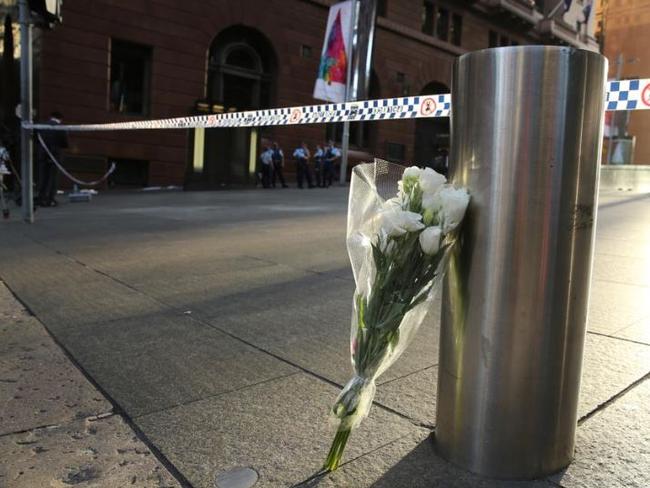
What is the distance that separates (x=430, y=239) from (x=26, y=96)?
28.1ft

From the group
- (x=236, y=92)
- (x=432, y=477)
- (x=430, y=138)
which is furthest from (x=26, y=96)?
(x=430, y=138)

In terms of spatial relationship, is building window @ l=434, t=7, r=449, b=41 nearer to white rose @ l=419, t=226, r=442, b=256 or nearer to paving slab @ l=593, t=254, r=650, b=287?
paving slab @ l=593, t=254, r=650, b=287

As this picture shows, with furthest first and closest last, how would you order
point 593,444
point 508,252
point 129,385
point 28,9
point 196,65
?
point 196,65, point 28,9, point 129,385, point 593,444, point 508,252

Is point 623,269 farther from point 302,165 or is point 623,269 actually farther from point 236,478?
point 302,165

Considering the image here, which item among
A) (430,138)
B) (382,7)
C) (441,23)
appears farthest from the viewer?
(430,138)

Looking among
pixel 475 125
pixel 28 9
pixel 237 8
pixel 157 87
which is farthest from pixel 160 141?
pixel 475 125

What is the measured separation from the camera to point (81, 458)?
227 cm

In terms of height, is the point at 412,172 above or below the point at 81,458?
above

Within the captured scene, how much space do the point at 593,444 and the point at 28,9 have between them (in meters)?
8.83

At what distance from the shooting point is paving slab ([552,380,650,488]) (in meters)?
2.11

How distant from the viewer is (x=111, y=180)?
749 inches

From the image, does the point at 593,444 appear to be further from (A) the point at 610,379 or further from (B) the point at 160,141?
(B) the point at 160,141

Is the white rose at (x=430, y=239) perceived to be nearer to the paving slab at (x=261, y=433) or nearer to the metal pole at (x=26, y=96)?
the paving slab at (x=261, y=433)

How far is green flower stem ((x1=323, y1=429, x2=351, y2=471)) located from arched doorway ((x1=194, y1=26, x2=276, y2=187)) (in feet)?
64.4
